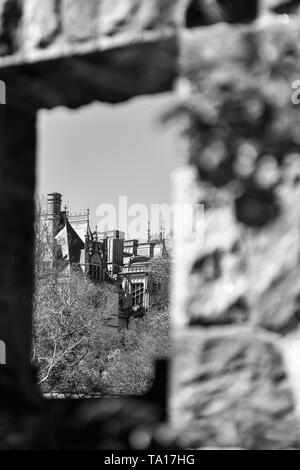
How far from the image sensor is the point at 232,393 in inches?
75.0

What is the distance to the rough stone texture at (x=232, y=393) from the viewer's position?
188cm

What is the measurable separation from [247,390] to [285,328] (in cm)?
18

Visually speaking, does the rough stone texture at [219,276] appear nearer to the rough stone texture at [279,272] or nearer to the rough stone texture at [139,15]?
the rough stone texture at [279,272]

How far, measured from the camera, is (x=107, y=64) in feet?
7.35

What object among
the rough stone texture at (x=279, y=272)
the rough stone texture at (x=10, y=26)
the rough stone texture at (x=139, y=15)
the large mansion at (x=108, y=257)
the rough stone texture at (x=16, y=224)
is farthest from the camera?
the large mansion at (x=108, y=257)

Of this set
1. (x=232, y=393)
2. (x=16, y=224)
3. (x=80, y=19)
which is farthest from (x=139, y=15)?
(x=232, y=393)

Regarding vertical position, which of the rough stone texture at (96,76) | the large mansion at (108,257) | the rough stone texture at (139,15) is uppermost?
the rough stone texture at (139,15)

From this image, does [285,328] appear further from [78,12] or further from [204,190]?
[78,12]

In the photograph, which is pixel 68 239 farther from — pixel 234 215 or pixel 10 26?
A: pixel 234 215

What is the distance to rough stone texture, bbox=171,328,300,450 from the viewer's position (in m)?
1.88

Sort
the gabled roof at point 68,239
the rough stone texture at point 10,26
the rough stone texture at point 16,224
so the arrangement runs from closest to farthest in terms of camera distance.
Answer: the rough stone texture at point 10,26 → the rough stone texture at point 16,224 → the gabled roof at point 68,239

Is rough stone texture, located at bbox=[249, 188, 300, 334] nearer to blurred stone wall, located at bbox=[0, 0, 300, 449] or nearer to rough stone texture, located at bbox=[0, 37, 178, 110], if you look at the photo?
blurred stone wall, located at bbox=[0, 0, 300, 449]

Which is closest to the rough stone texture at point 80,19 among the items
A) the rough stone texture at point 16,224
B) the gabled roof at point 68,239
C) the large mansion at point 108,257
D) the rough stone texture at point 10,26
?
the rough stone texture at point 10,26
